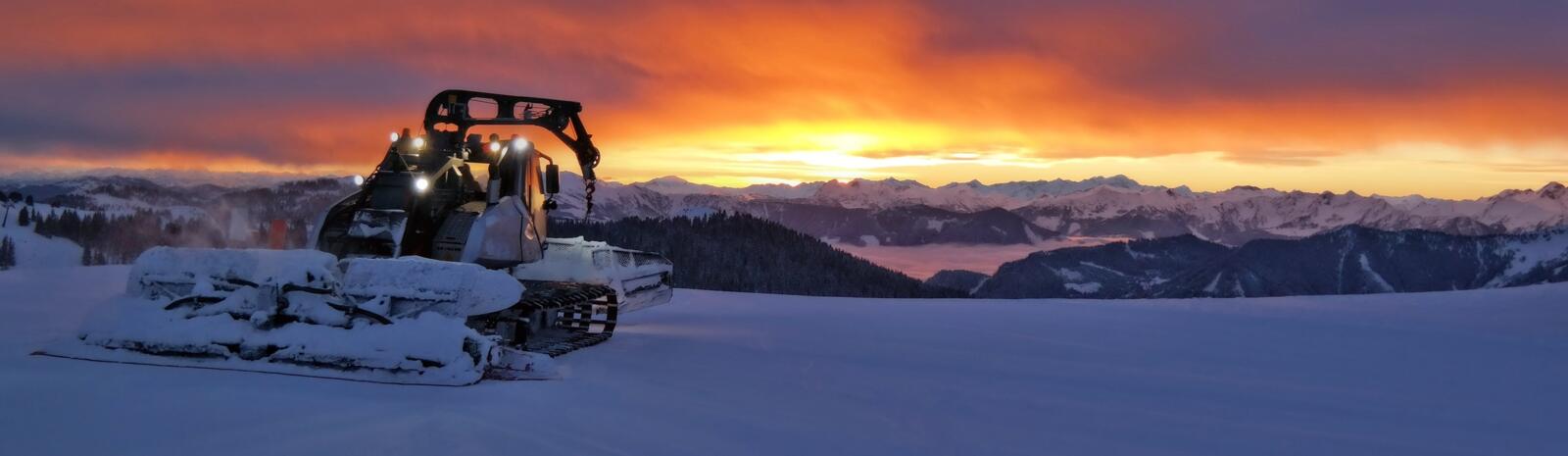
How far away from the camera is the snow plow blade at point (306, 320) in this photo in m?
7.28

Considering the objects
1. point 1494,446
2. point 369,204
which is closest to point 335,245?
point 369,204

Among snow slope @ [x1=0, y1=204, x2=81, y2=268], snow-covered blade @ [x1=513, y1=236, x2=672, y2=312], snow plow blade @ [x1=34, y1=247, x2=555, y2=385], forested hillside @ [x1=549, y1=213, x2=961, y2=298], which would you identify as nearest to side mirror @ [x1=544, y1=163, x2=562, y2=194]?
snow-covered blade @ [x1=513, y1=236, x2=672, y2=312]

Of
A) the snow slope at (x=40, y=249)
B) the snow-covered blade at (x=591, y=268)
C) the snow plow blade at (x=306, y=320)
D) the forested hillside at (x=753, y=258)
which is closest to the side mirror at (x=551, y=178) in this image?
the snow-covered blade at (x=591, y=268)

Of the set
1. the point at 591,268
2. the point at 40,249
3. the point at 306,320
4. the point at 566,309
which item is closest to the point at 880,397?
the point at 306,320

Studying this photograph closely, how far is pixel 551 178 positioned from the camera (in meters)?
12.6

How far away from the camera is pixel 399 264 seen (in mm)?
7805

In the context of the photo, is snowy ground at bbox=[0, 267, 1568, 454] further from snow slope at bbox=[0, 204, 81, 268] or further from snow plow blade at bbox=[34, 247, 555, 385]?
snow slope at bbox=[0, 204, 81, 268]

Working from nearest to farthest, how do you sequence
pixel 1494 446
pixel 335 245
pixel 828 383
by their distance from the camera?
1. pixel 1494 446
2. pixel 828 383
3. pixel 335 245

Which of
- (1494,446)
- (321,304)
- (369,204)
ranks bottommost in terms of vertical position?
(1494,446)

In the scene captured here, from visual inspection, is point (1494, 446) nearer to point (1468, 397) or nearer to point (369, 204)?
point (1468, 397)

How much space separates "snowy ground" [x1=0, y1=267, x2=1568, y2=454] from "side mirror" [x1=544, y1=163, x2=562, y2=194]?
6.16 feet

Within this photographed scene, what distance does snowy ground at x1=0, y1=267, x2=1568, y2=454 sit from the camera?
18.0 ft

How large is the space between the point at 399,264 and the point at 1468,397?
328 inches

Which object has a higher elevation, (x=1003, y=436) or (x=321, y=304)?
(x=321, y=304)
